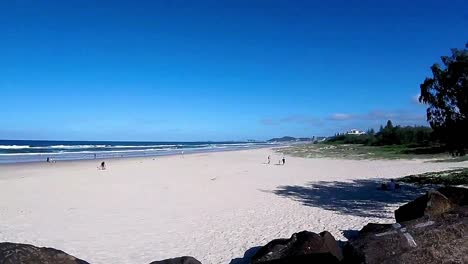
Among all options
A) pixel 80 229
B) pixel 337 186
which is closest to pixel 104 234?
pixel 80 229

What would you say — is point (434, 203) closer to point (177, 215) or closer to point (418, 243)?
point (418, 243)

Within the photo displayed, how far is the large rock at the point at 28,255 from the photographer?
5.97 meters

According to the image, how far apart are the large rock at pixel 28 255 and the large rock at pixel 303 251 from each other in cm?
356

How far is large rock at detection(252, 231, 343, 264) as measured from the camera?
7.12 meters

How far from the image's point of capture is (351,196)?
18.0 m

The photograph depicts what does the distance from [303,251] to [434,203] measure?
3.78m

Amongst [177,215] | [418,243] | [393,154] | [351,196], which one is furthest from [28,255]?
[393,154]

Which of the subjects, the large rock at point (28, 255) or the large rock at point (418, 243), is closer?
the large rock at point (418, 243)

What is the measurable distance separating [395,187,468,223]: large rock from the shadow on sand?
350 cm

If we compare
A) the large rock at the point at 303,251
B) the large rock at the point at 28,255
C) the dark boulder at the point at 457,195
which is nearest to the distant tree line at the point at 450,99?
the dark boulder at the point at 457,195

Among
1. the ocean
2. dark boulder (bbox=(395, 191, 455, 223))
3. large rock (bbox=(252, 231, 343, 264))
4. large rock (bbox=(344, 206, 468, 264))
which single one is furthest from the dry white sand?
the ocean

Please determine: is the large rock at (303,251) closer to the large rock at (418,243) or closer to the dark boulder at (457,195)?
the large rock at (418,243)

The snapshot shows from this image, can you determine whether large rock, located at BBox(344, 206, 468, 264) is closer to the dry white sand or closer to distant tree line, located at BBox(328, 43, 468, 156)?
the dry white sand

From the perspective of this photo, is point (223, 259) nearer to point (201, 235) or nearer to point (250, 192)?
point (201, 235)
